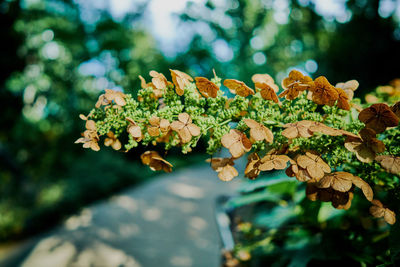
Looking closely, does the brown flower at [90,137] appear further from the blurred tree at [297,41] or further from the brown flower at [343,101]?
the blurred tree at [297,41]

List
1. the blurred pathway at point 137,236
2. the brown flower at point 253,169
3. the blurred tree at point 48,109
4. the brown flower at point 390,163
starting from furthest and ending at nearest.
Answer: the blurred tree at point 48,109, the blurred pathway at point 137,236, the brown flower at point 253,169, the brown flower at point 390,163

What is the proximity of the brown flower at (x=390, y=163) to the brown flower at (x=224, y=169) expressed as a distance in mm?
330

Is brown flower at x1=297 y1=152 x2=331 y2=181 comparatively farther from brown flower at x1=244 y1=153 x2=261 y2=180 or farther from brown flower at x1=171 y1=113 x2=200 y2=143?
brown flower at x1=171 y1=113 x2=200 y2=143

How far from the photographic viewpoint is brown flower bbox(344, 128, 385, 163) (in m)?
0.54

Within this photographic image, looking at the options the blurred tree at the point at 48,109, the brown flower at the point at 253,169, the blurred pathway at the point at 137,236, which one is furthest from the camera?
the blurred tree at the point at 48,109


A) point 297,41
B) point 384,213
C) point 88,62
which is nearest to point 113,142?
point 384,213

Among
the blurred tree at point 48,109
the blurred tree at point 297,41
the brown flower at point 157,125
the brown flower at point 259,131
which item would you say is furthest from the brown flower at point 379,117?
the blurred tree at point 48,109

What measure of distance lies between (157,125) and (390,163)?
0.53 meters

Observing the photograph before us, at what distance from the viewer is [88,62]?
9.66m

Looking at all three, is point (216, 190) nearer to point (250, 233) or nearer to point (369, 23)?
point (369, 23)

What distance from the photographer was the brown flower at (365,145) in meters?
0.54

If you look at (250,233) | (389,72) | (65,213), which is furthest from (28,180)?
(389,72)

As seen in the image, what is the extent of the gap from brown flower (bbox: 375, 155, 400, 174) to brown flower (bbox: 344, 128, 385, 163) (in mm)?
19

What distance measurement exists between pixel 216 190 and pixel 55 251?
4815 millimetres
